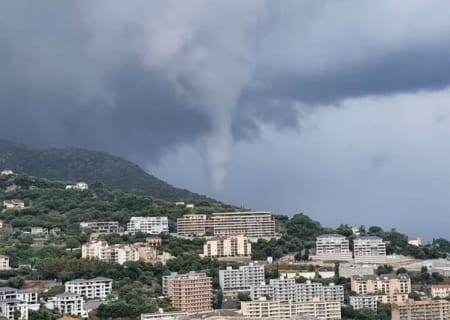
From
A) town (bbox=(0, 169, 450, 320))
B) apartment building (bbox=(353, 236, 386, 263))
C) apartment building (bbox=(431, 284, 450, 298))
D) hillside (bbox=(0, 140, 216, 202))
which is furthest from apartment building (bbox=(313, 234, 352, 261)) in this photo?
hillside (bbox=(0, 140, 216, 202))

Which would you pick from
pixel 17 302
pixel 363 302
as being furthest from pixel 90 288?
pixel 363 302

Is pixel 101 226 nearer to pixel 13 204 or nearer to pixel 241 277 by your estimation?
pixel 13 204

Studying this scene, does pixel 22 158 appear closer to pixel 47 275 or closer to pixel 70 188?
pixel 70 188

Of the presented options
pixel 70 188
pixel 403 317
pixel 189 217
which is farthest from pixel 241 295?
pixel 70 188

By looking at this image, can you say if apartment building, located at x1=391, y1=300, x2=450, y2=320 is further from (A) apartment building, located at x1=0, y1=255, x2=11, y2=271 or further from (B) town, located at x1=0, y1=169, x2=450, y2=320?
(A) apartment building, located at x1=0, y1=255, x2=11, y2=271

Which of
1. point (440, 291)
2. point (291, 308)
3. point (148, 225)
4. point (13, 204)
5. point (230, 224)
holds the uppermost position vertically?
point (13, 204)

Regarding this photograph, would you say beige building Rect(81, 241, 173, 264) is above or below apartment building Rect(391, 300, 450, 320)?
above

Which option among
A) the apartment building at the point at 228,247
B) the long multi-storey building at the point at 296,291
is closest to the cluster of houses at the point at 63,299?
the long multi-storey building at the point at 296,291
